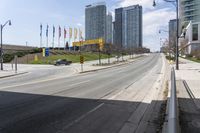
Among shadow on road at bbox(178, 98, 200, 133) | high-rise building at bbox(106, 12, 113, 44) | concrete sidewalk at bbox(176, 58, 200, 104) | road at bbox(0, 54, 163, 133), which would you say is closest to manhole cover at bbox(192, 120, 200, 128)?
shadow on road at bbox(178, 98, 200, 133)

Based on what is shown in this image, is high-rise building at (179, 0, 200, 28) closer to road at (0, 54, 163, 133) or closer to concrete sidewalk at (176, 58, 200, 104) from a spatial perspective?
concrete sidewalk at (176, 58, 200, 104)

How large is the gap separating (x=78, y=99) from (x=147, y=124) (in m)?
5.37

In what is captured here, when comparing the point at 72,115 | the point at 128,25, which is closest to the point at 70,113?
the point at 72,115

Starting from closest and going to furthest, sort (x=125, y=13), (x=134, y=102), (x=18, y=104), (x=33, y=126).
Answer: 1. (x=33, y=126)
2. (x=18, y=104)
3. (x=134, y=102)
4. (x=125, y=13)

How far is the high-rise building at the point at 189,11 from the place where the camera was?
155 meters

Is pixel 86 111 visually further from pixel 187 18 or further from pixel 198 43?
pixel 187 18

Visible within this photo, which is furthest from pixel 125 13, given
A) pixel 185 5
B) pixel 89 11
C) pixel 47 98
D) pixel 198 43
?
pixel 47 98

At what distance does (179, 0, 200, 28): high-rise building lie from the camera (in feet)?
507

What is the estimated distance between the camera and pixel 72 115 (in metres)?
10.4

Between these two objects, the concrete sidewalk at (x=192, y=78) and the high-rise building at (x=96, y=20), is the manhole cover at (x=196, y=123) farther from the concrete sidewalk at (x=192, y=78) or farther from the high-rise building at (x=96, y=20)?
the high-rise building at (x=96, y=20)

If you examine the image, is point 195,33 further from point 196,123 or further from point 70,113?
point 196,123

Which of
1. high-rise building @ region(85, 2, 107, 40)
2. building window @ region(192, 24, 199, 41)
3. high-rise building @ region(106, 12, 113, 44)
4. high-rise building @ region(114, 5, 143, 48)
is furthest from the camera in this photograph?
high-rise building @ region(114, 5, 143, 48)

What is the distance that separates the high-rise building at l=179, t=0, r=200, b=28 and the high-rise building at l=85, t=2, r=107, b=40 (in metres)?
44.9

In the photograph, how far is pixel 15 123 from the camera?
8.93 m
